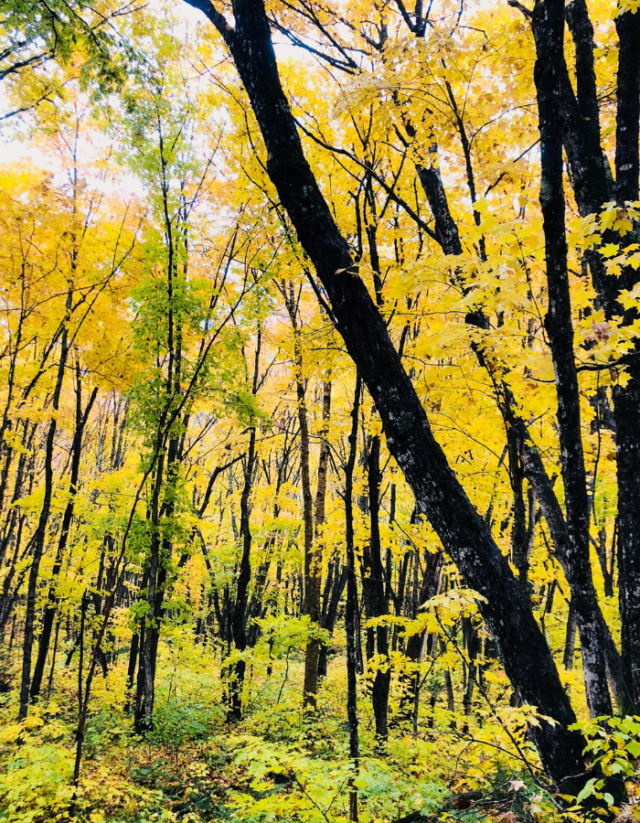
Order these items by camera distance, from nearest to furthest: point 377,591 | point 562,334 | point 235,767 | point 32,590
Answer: point 562,334, point 235,767, point 377,591, point 32,590

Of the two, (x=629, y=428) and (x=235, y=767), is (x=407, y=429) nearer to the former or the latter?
(x=629, y=428)

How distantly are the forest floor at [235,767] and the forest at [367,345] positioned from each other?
0.06 meters

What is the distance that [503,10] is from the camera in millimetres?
6176

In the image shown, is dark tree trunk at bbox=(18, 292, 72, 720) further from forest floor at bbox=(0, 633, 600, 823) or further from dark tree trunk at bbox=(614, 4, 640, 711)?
dark tree trunk at bbox=(614, 4, 640, 711)

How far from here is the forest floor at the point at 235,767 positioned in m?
3.00

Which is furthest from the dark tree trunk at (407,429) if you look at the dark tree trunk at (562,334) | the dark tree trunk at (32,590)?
the dark tree trunk at (32,590)

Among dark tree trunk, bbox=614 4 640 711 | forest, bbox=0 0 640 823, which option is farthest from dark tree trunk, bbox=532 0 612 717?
dark tree trunk, bbox=614 4 640 711

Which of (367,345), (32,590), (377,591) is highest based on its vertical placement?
(367,345)

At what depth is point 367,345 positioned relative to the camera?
9.55ft

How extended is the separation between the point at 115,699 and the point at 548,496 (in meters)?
8.91

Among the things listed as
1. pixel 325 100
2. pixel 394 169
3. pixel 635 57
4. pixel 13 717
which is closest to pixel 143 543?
pixel 13 717

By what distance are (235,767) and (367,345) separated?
5379 millimetres

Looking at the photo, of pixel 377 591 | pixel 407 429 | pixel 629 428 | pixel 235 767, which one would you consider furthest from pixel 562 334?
pixel 235 767

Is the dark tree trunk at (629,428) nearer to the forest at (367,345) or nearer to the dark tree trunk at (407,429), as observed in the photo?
the forest at (367,345)
